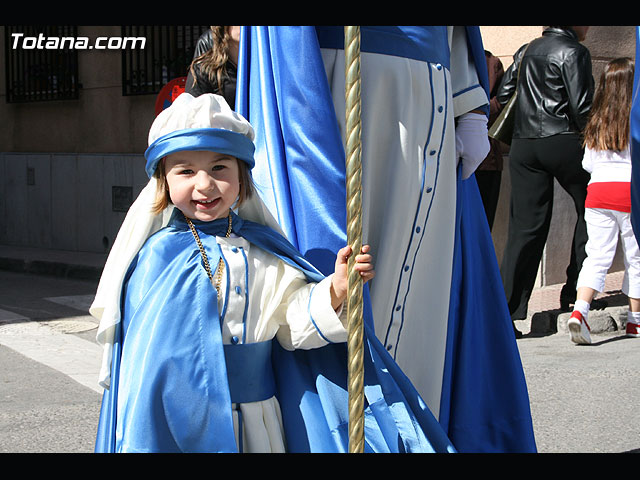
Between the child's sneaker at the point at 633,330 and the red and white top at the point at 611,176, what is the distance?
2.49ft

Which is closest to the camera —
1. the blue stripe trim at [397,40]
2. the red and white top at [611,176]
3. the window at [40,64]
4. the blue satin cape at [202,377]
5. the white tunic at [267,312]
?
the blue satin cape at [202,377]

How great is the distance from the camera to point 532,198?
662 cm

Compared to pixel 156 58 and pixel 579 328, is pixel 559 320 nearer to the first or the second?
pixel 579 328

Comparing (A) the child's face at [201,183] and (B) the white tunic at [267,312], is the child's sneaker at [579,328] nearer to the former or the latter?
(B) the white tunic at [267,312]

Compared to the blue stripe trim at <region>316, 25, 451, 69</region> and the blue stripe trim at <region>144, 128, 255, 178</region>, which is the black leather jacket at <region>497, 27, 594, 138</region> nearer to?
the blue stripe trim at <region>316, 25, 451, 69</region>

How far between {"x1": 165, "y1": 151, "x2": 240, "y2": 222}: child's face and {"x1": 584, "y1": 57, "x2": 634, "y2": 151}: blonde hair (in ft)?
13.2

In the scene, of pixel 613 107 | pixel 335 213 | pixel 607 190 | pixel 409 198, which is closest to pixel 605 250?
pixel 607 190

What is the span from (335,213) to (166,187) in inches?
16.7

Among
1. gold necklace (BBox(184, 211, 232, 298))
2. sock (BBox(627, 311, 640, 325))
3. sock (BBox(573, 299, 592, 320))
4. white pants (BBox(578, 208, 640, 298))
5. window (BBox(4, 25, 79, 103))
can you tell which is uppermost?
window (BBox(4, 25, 79, 103))

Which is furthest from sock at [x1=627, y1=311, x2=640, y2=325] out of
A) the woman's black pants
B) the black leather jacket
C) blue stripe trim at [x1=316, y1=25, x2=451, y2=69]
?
blue stripe trim at [x1=316, y1=25, x2=451, y2=69]

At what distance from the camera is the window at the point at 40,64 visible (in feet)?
38.4

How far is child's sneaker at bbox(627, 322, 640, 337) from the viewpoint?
632cm

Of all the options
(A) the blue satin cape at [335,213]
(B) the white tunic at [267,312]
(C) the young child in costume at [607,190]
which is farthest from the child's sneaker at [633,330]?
(B) the white tunic at [267,312]
